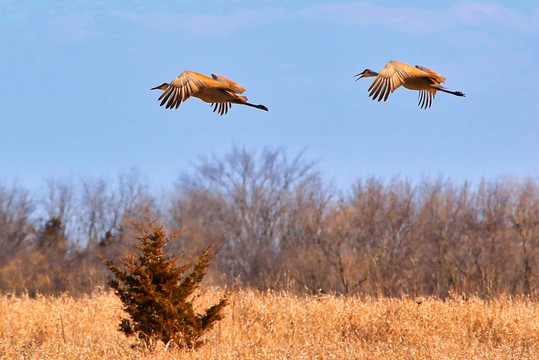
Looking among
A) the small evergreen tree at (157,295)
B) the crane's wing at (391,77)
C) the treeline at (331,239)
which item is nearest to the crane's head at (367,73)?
the crane's wing at (391,77)

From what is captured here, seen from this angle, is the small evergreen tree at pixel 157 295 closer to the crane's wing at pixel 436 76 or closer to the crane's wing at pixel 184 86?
the crane's wing at pixel 184 86

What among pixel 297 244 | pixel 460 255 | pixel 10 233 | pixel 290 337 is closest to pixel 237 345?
pixel 290 337

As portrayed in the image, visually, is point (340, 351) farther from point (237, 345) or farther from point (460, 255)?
point (460, 255)

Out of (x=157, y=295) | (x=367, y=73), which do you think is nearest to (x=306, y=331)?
(x=157, y=295)

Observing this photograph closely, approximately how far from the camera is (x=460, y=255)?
34.2m

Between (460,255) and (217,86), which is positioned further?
(460,255)

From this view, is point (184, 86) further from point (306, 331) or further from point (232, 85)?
point (306, 331)

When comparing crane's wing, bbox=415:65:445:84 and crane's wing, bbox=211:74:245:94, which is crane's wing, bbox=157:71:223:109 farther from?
crane's wing, bbox=415:65:445:84

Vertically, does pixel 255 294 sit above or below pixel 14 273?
above

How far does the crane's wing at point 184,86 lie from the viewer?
432 centimetres

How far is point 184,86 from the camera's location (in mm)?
4516

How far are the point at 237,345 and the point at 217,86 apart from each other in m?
5.01

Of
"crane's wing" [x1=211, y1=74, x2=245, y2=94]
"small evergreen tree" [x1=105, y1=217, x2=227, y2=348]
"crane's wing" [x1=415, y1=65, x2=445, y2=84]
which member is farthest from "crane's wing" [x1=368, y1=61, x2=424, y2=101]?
"small evergreen tree" [x1=105, y1=217, x2=227, y2=348]

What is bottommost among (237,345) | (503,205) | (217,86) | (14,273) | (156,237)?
(14,273)
